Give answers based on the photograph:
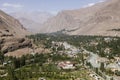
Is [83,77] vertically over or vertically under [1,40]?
under

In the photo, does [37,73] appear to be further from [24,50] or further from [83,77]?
[24,50]

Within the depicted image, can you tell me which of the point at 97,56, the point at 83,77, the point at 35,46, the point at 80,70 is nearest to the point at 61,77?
the point at 83,77

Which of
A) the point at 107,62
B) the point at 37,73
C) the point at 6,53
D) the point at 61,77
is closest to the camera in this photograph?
the point at 61,77

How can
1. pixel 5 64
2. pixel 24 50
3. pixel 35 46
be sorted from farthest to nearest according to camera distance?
pixel 35 46 → pixel 24 50 → pixel 5 64

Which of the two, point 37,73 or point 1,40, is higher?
point 1,40

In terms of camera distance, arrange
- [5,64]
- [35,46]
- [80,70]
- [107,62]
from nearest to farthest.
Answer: [80,70] → [5,64] → [107,62] → [35,46]

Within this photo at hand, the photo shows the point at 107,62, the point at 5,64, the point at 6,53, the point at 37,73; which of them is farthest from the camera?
the point at 6,53

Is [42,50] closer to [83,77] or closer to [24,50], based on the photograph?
[24,50]

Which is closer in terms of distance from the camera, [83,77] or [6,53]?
[83,77]

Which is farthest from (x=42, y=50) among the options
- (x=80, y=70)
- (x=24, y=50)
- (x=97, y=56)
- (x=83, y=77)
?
(x=83, y=77)
